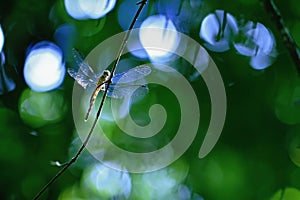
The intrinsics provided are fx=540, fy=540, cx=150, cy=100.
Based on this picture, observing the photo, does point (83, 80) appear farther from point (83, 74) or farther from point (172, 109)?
point (172, 109)

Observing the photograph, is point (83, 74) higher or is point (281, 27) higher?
point (281, 27)

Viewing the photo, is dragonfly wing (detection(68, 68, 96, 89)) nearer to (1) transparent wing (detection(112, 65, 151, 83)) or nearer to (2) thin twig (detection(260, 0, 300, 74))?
(1) transparent wing (detection(112, 65, 151, 83))

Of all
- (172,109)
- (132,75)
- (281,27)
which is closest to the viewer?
(281,27)

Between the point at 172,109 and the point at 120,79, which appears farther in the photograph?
the point at 172,109

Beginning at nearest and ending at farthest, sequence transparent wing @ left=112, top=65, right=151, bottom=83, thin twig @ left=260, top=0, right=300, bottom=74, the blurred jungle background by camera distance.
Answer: thin twig @ left=260, top=0, right=300, bottom=74, transparent wing @ left=112, top=65, right=151, bottom=83, the blurred jungle background

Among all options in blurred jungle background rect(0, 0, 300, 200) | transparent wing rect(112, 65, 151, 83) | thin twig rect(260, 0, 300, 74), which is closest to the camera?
thin twig rect(260, 0, 300, 74)

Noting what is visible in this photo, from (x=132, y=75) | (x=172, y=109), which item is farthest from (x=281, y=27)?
(x=172, y=109)

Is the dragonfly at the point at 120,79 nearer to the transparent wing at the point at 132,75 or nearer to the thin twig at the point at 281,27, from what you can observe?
the transparent wing at the point at 132,75

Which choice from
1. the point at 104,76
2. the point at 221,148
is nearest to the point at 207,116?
the point at 221,148

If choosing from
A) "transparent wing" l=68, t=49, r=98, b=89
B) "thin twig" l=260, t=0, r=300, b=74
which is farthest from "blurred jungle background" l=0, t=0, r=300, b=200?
"thin twig" l=260, t=0, r=300, b=74
